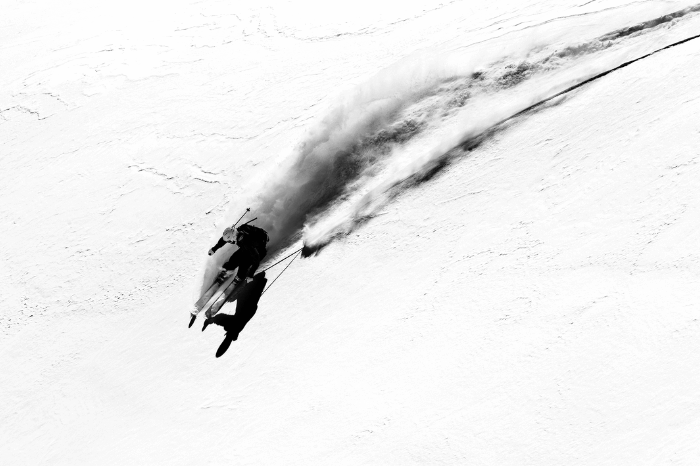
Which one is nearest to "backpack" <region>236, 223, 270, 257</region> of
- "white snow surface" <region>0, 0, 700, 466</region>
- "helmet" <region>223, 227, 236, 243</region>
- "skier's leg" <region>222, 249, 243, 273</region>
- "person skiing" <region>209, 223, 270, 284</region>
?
"person skiing" <region>209, 223, 270, 284</region>

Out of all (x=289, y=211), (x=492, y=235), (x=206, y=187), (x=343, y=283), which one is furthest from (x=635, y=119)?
(x=206, y=187)

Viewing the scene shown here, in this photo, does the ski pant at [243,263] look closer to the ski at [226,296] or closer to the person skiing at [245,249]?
the person skiing at [245,249]

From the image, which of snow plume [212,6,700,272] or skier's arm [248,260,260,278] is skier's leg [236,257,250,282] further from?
snow plume [212,6,700,272]

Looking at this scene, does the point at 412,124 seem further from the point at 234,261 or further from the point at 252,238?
the point at 234,261

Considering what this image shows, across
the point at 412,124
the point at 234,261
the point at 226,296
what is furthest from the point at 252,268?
the point at 412,124

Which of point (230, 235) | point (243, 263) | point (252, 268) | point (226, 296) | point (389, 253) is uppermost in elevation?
point (230, 235)

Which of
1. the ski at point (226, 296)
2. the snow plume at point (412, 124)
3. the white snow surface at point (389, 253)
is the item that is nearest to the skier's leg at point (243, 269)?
the ski at point (226, 296)
